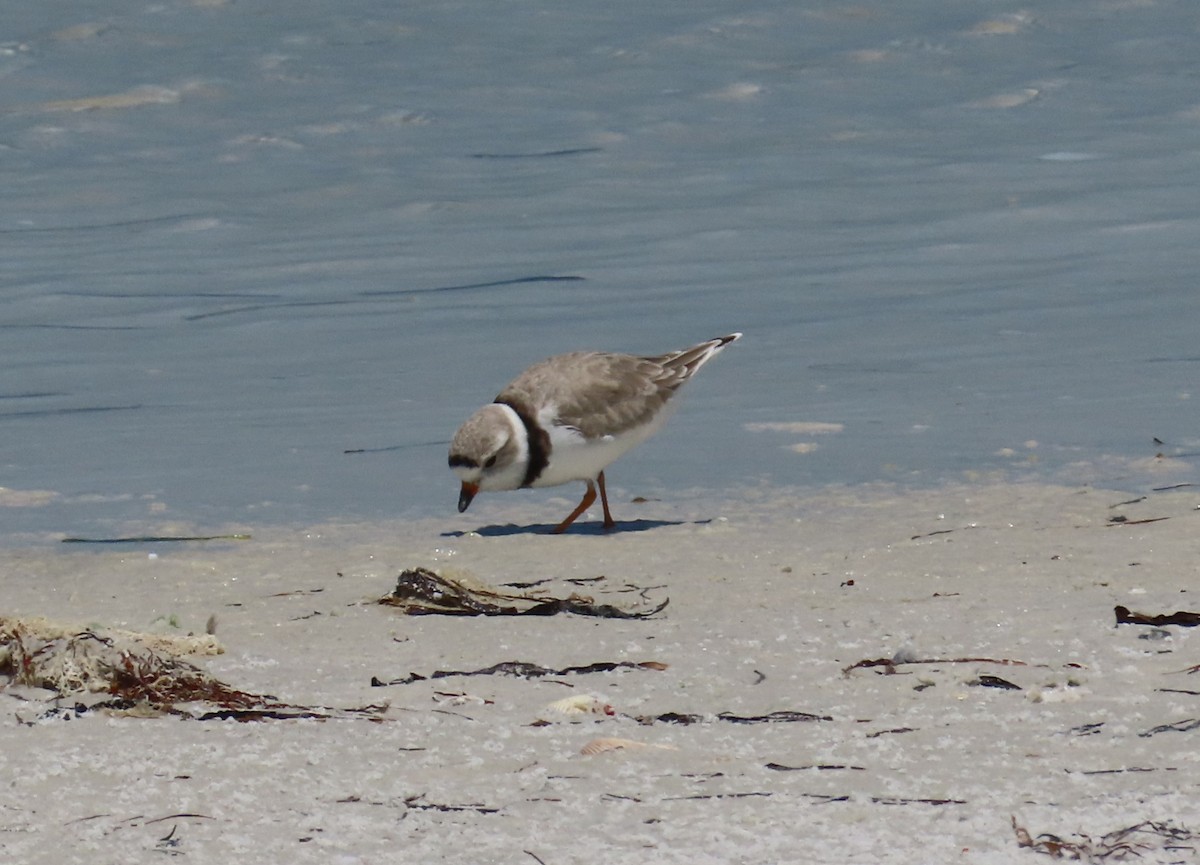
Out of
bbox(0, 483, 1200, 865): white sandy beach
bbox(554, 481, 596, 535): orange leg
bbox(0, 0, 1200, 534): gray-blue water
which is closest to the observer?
bbox(0, 483, 1200, 865): white sandy beach

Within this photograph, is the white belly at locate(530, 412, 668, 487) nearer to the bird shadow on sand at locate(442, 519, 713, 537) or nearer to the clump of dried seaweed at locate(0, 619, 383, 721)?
the bird shadow on sand at locate(442, 519, 713, 537)

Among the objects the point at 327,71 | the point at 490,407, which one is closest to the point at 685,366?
the point at 490,407

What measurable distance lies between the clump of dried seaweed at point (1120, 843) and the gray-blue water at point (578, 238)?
13.0 ft

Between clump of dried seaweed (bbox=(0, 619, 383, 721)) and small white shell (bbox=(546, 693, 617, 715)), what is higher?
clump of dried seaweed (bbox=(0, 619, 383, 721))

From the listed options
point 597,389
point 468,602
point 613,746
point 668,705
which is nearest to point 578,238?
point 597,389

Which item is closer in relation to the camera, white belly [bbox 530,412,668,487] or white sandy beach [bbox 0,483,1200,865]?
white sandy beach [bbox 0,483,1200,865]

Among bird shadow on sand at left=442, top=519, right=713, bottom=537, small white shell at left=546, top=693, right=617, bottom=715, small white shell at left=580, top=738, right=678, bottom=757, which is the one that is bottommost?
bird shadow on sand at left=442, top=519, right=713, bottom=537

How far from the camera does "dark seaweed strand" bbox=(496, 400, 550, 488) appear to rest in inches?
273

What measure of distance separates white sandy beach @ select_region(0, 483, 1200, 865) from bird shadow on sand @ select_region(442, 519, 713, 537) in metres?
0.19

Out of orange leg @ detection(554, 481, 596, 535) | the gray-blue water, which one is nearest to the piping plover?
orange leg @ detection(554, 481, 596, 535)

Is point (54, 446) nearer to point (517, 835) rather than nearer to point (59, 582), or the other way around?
point (59, 582)

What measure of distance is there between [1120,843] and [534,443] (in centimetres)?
397

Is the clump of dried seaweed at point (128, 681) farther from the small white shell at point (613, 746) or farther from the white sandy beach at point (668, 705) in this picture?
the small white shell at point (613, 746)

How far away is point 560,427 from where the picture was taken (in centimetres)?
693
